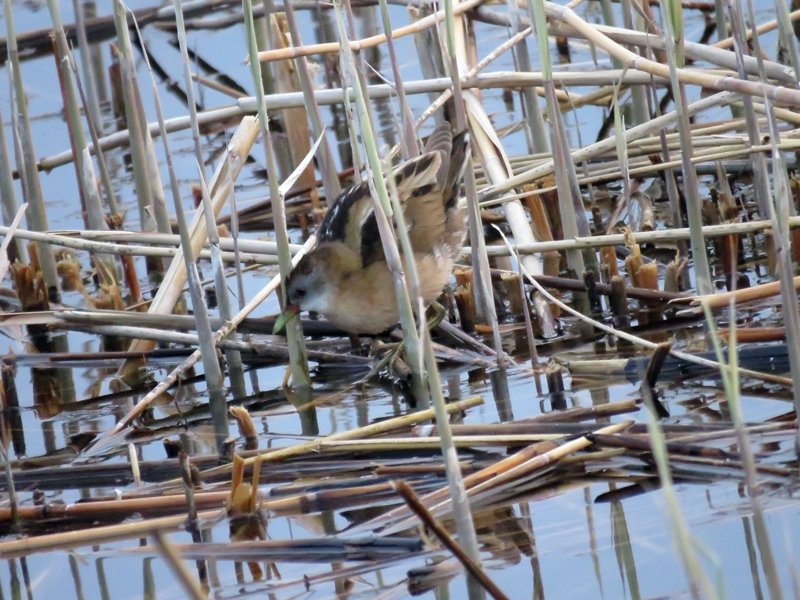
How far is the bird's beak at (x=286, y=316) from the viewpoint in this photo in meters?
4.04

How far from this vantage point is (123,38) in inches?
157

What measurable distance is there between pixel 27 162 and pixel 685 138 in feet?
10.2

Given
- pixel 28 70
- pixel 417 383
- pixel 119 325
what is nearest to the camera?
pixel 417 383

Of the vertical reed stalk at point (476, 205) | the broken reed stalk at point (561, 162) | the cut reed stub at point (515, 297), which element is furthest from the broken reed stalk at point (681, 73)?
the cut reed stub at point (515, 297)

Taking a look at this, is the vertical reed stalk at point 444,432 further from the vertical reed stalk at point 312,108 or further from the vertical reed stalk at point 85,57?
the vertical reed stalk at point 85,57

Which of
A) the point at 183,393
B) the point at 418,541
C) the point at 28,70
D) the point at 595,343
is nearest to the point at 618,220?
the point at 595,343

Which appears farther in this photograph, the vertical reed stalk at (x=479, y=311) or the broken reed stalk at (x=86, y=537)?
the broken reed stalk at (x=86, y=537)

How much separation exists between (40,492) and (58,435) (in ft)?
3.00

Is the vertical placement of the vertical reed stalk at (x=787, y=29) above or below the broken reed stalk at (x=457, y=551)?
above

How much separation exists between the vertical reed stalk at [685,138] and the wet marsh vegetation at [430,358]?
0.01 meters

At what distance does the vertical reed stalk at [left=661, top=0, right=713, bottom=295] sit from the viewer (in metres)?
3.20

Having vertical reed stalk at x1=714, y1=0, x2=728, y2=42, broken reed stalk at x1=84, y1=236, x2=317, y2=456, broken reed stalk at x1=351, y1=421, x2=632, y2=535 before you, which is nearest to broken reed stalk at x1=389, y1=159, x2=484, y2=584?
broken reed stalk at x1=351, y1=421, x2=632, y2=535

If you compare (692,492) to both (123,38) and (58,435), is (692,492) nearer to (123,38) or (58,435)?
(58,435)

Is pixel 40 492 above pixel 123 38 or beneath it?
beneath
